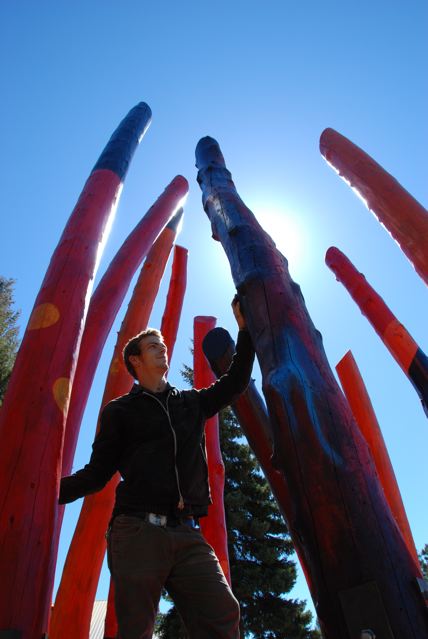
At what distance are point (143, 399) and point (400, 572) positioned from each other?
129cm

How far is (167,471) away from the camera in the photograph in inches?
77.7

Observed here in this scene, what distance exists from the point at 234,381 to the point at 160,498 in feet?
2.28

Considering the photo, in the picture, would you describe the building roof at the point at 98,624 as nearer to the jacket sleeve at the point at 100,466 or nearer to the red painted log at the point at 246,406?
the red painted log at the point at 246,406

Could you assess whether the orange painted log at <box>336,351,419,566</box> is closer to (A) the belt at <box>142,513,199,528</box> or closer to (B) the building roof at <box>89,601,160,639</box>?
(A) the belt at <box>142,513,199,528</box>

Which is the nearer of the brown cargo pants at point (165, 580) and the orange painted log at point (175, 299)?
the brown cargo pants at point (165, 580)

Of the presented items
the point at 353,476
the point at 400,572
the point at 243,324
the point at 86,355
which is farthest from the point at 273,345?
the point at 86,355

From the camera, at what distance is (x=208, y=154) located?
3775mm

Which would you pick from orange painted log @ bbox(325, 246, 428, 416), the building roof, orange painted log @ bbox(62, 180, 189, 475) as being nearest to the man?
orange painted log @ bbox(62, 180, 189, 475)

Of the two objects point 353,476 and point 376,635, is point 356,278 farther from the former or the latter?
point 376,635

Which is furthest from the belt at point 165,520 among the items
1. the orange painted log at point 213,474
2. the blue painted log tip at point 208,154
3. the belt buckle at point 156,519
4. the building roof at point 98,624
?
the building roof at point 98,624

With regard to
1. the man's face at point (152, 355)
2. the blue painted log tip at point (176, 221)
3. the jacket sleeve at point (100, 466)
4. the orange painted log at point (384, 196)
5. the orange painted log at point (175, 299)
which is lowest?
the jacket sleeve at point (100, 466)

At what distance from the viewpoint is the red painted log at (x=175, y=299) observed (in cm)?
582

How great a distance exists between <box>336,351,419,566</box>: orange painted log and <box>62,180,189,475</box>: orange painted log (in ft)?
9.79

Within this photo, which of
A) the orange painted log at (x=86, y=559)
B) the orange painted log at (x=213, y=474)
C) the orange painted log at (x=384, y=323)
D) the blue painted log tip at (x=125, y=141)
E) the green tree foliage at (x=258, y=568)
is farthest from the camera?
the green tree foliage at (x=258, y=568)
